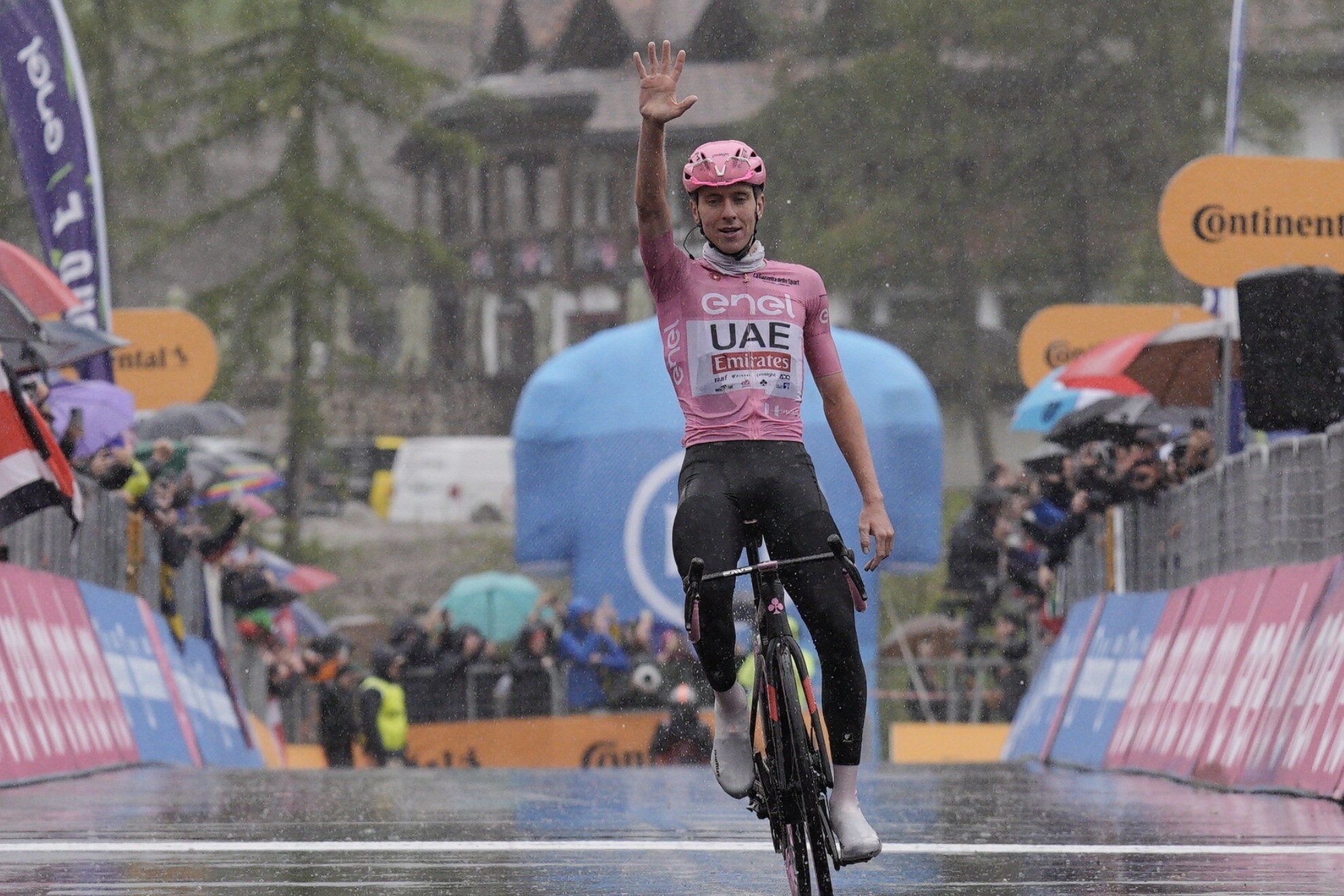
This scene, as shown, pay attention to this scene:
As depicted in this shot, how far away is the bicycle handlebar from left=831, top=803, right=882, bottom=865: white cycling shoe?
53 cm

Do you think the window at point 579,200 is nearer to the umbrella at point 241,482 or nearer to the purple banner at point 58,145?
the umbrella at point 241,482

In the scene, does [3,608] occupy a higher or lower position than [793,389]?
lower

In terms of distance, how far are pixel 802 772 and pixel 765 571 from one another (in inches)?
20.8

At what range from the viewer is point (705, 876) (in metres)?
7.18

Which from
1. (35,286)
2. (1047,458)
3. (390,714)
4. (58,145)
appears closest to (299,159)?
(390,714)

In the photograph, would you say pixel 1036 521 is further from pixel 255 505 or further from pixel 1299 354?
pixel 255 505

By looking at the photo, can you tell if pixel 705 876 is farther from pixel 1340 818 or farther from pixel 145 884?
pixel 1340 818

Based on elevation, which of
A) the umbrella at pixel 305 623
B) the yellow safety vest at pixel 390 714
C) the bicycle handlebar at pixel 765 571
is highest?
the bicycle handlebar at pixel 765 571

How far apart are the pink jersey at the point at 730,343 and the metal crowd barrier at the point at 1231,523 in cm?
515

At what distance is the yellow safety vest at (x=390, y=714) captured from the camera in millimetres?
24484

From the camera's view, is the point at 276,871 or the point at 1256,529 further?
the point at 1256,529

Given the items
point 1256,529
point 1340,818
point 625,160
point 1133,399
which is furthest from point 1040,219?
point 1340,818

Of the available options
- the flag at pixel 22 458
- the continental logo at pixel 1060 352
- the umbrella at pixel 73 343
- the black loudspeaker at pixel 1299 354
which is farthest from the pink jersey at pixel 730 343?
the continental logo at pixel 1060 352

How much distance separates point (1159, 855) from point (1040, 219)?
51396 millimetres
